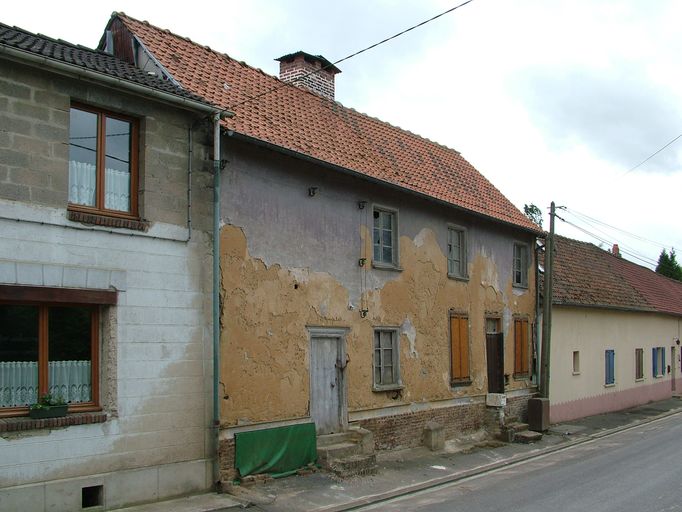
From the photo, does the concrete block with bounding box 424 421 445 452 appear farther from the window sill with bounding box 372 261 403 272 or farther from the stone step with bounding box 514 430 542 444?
the window sill with bounding box 372 261 403 272

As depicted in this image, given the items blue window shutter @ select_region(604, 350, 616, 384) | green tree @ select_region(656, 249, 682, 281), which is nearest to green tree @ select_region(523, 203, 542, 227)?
green tree @ select_region(656, 249, 682, 281)

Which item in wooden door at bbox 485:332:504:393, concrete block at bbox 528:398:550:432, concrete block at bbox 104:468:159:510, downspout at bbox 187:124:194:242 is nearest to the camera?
concrete block at bbox 104:468:159:510

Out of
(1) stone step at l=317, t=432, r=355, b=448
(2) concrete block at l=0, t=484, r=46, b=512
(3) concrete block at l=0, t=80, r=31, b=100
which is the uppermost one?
(3) concrete block at l=0, t=80, r=31, b=100

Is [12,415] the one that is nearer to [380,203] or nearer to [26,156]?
[26,156]

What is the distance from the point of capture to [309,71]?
17.1 metres

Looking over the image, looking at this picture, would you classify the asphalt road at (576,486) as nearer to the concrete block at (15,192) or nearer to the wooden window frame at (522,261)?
the wooden window frame at (522,261)

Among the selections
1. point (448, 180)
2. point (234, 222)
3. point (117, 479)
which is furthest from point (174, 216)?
point (448, 180)

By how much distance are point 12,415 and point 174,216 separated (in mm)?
3496

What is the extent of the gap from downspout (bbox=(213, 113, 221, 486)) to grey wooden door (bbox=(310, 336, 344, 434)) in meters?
2.61

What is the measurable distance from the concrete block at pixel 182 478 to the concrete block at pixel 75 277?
2.84 meters

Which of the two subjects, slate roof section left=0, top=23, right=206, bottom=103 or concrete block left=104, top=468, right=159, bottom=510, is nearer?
slate roof section left=0, top=23, right=206, bottom=103

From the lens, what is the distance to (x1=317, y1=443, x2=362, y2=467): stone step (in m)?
12.5

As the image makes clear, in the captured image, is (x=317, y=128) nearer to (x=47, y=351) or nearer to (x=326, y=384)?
(x=326, y=384)

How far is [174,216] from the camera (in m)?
10.5
